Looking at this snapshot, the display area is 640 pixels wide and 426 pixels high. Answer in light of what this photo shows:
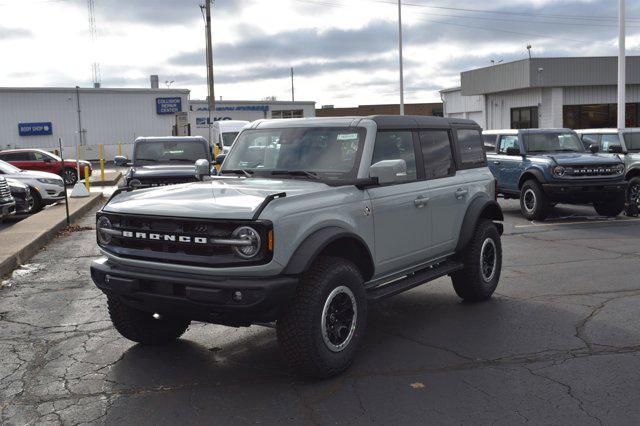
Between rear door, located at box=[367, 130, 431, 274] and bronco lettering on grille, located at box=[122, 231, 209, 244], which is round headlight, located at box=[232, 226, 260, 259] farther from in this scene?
rear door, located at box=[367, 130, 431, 274]

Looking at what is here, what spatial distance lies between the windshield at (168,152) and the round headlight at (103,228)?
9.32 meters

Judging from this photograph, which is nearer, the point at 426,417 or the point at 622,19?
the point at 426,417

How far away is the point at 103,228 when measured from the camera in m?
5.11

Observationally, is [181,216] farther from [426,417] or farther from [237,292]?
[426,417]

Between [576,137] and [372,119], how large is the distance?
33.4 ft

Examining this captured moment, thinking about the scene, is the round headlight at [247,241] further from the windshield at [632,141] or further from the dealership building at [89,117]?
the dealership building at [89,117]

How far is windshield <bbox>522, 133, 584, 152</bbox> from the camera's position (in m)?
14.4

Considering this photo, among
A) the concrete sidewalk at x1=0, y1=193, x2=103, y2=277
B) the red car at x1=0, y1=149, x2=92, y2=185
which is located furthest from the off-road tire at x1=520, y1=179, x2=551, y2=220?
the red car at x1=0, y1=149, x2=92, y2=185

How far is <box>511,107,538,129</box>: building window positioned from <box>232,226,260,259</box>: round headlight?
34.4 metres

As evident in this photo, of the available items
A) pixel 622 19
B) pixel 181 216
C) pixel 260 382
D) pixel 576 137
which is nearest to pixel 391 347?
pixel 260 382

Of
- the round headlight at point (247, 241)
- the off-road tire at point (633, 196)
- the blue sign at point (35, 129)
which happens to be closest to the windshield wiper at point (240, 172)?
the round headlight at point (247, 241)

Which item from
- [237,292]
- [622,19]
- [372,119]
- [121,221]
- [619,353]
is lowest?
[619,353]

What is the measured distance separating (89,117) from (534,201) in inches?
1476

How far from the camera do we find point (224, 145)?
3014 centimetres
